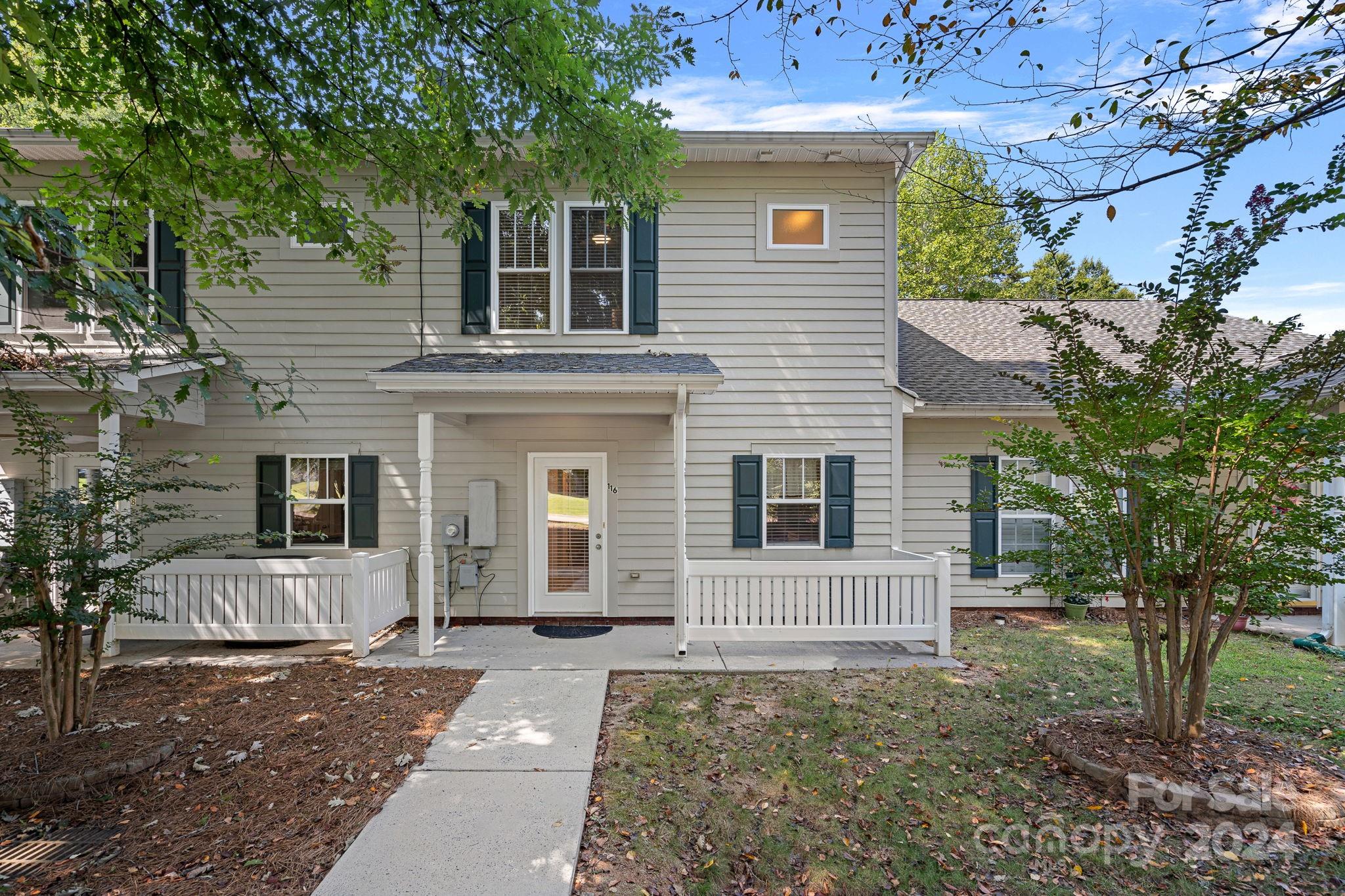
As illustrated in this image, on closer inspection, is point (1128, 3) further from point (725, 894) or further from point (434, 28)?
point (725, 894)

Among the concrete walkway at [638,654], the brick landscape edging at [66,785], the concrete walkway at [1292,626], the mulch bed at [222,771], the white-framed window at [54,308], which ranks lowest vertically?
the concrete walkway at [1292,626]

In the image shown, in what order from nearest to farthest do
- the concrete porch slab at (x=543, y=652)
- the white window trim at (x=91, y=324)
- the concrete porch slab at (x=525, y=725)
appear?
1. the concrete porch slab at (x=525, y=725)
2. the concrete porch slab at (x=543, y=652)
3. the white window trim at (x=91, y=324)

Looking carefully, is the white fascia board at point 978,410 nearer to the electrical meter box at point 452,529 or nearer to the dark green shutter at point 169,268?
the electrical meter box at point 452,529

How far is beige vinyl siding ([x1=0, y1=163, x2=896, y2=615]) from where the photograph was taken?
7.25 metres

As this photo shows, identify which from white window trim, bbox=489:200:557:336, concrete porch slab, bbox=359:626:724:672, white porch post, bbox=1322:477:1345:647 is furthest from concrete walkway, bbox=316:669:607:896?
white porch post, bbox=1322:477:1345:647

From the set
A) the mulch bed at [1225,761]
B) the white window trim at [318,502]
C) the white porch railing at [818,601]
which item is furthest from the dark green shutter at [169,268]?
the mulch bed at [1225,761]

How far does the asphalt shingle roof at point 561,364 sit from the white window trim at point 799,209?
1.59m

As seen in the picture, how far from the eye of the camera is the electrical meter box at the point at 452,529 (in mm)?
7082

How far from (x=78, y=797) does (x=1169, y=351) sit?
6.95m

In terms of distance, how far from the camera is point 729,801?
351 cm

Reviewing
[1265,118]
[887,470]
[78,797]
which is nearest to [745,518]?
[887,470]

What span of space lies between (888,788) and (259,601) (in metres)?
5.83

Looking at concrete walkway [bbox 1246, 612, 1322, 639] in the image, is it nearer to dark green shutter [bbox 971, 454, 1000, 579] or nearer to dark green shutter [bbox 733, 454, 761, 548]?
dark green shutter [bbox 971, 454, 1000, 579]

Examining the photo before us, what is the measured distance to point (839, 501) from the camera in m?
7.29
